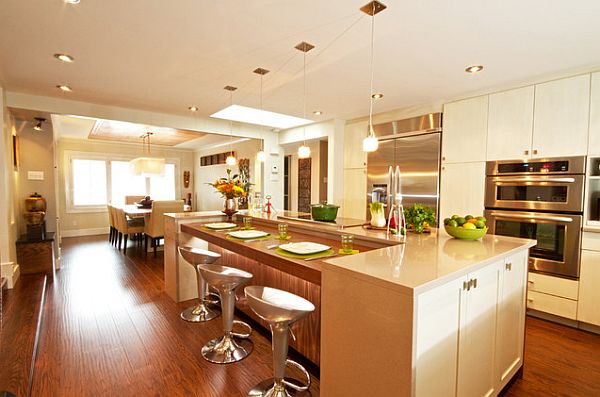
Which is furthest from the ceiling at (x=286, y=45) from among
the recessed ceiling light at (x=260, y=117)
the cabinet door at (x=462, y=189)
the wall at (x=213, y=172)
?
the wall at (x=213, y=172)

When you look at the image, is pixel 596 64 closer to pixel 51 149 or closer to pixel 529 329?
pixel 529 329

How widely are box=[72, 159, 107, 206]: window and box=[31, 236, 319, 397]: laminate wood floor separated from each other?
14.0 ft

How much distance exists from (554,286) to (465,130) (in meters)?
1.84

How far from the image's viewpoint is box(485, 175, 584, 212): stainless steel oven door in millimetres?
2736

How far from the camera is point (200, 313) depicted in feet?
9.43

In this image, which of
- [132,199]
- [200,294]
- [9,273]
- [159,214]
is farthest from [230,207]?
[132,199]

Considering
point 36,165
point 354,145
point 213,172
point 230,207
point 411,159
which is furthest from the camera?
point 213,172

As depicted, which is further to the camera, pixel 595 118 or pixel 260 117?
pixel 260 117

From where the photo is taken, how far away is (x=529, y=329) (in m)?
2.79

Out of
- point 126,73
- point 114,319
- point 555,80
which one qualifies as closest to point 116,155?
point 126,73

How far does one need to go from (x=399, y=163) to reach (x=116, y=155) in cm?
714

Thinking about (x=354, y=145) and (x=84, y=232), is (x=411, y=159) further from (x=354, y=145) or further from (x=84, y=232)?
(x=84, y=232)

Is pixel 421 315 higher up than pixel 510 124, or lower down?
lower down

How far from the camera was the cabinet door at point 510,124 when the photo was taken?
3.02 m
